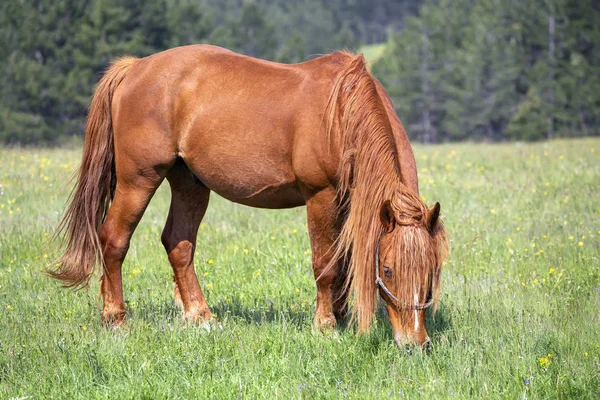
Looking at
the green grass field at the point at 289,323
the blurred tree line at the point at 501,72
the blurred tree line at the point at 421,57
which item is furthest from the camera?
A: the blurred tree line at the point at 501,72

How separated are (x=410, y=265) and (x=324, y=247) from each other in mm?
960

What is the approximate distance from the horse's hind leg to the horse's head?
188 cm

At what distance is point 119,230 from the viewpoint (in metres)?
5.74

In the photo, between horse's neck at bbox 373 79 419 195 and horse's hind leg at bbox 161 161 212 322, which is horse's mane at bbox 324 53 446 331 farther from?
horse's hind leg at bbox 161 161 212 322

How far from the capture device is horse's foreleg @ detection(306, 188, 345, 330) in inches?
199

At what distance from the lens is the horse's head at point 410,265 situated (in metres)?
4.30

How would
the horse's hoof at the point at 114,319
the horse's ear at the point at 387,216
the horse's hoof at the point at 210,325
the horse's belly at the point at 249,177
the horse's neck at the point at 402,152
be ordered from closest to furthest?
1. the horse's ear at the point at 387,216
2. the horse's neck at the point at 402,152
3. the horse's hoof at the point at 210,325
4. the horse's belly at the point at 249,177
5. the horse's hoof at the point at 114,319

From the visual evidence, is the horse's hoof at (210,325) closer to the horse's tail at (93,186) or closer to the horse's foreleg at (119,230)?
the horse's foreleg at (119,230)

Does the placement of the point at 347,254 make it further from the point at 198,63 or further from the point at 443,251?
the point at 198,63

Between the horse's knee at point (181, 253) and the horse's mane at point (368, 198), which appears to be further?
the horse's knee at point (181, 253)

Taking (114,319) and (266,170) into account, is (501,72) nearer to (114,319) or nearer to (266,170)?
(266,170)

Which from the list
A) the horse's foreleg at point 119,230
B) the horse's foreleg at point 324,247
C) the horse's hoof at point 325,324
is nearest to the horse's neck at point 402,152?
the horse's foreleg at point 324,247

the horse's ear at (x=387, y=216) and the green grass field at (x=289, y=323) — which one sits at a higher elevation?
the horse's ear at (x=387, y=216)

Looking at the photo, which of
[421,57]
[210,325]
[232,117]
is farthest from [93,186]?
[421,57]
